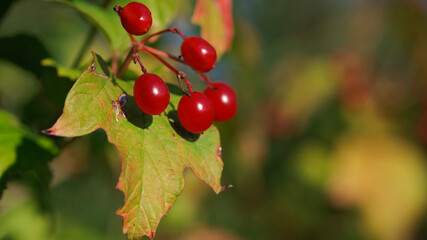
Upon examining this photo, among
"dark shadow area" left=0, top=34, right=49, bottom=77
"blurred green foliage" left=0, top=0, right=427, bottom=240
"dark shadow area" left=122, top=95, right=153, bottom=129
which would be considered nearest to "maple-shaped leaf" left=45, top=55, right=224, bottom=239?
"dark shadow area" left=122, top=95, right=153, bottom=129

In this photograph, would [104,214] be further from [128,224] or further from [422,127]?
[128,224]

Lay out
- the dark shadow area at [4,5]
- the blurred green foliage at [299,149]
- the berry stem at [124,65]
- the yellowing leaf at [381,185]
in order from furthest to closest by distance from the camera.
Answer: the yellowing leaf at [381,185]
the blurred green foliage at [299,149]
the dark shadow area at [4,5]
the berry stem at [124,65]

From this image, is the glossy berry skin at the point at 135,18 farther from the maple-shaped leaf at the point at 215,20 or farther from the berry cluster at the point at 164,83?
the maple-shaped leaf at the point at 215,20

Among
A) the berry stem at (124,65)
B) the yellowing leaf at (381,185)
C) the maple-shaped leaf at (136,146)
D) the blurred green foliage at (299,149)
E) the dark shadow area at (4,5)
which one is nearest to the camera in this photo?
the maple-shaped leaf at (136,146)

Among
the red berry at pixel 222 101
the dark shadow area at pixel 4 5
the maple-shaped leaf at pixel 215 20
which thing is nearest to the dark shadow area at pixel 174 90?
the red berry at pixel 222 101

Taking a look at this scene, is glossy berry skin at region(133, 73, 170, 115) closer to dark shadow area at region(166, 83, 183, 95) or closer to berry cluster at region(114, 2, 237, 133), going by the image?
berry cluster at region(114, 2, 237, 133)

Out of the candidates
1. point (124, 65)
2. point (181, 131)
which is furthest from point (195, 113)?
point (124, 65)
